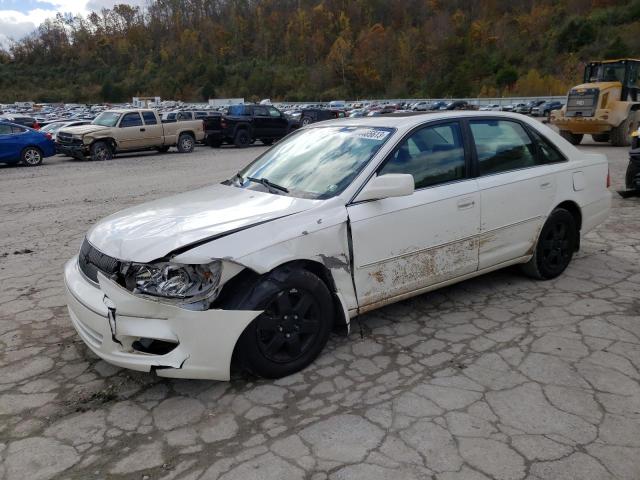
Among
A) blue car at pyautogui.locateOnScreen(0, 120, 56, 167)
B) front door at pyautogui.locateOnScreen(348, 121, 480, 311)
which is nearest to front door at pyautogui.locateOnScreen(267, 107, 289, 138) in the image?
blue car at pyautogui.locateOnScreen(0, 120, 56, 167)

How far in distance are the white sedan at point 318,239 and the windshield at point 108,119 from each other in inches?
600

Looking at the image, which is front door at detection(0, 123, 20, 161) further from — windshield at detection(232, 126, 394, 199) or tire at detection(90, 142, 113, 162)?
windshield at detection(232, 126, 394, 199)

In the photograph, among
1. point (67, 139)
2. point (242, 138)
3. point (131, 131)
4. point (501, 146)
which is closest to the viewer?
point (501, 146)

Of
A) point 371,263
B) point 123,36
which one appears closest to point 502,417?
point 371,263

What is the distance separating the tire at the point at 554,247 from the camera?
15.3 feet

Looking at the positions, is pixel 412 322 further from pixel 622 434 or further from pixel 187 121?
pixel 187 121

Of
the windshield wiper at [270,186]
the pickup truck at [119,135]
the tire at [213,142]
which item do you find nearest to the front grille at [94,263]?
the windshield wiper at [270,186]

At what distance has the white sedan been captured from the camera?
2938 mm

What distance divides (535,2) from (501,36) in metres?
14.0

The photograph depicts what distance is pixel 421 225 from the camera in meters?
3.74

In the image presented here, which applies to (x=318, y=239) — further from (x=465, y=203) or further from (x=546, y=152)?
(x=546, y=152)

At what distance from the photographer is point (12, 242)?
6.90 m

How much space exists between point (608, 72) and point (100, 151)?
1670cm

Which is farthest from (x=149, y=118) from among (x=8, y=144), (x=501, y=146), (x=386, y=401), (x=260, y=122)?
(x=386, y=401)
